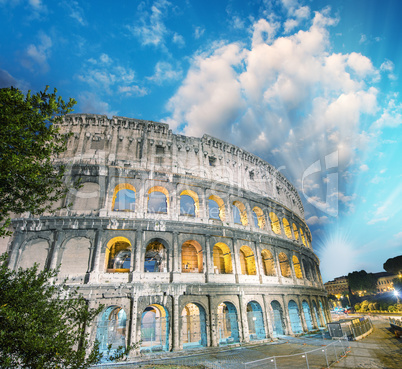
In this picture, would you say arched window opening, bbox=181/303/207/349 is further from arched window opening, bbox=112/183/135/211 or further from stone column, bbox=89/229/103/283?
arched window opening, bbox=112/183/135/211

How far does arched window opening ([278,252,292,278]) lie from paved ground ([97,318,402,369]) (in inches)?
275

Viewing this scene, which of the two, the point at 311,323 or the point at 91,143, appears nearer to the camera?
the point at 91,143

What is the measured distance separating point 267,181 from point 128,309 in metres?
18.6

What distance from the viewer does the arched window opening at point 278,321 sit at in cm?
1936

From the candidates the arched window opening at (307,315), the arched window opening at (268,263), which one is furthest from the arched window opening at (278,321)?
the arched window opening at (307,315)

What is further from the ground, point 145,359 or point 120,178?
point 120,178

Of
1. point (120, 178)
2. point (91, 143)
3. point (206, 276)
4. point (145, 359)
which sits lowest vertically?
point (145, 359)

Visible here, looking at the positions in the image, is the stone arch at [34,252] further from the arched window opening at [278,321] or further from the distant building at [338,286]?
the distant building at [338,286]

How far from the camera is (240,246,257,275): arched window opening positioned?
66.2 feet

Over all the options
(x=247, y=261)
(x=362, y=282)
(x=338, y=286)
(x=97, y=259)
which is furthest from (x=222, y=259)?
(x=338, y=286)

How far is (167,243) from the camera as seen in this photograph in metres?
16.6

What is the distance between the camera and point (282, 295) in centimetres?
2017

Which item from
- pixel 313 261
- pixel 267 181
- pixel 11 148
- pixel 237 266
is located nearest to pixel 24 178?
pixel 11 148

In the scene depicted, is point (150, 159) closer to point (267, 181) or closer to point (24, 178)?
point (24, 178)
